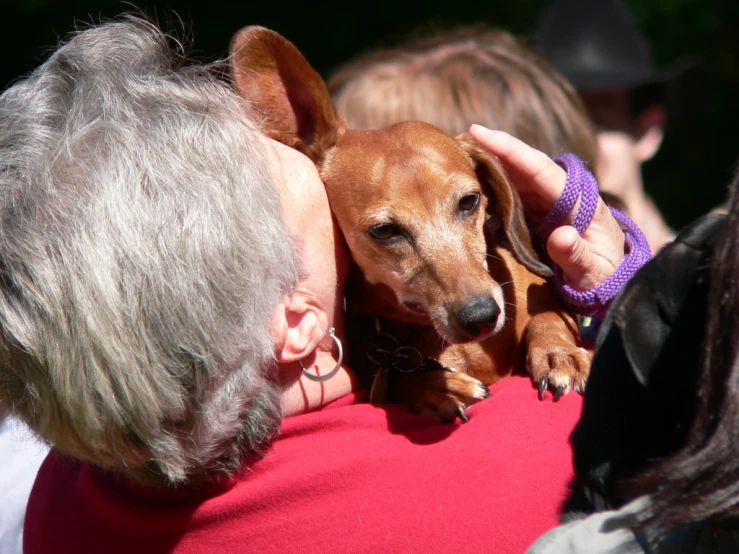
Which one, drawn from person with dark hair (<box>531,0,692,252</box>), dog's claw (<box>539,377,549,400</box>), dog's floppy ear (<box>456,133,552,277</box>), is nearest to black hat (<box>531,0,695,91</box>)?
person with dark hair (<box>531,0,692,252</box>)

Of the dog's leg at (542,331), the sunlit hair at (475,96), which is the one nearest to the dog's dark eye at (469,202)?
the dog's leg at (542,331)

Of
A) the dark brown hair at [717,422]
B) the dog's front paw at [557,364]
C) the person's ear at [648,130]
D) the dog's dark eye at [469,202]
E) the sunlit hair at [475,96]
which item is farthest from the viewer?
the person's ear at [648,130]

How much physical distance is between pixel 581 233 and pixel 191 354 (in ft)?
2.95

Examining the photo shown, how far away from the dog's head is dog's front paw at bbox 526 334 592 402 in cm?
12

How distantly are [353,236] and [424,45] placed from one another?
4.53ft

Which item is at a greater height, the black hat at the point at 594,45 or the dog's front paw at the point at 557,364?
the dog's front paw at the point at 557,364

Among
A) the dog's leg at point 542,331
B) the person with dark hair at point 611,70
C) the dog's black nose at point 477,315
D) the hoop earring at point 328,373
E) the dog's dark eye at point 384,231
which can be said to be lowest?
the person with dark hair at point 611,70

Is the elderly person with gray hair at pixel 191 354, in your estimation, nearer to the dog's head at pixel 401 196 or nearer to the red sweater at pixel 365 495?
the red sweater at pixel 365 495

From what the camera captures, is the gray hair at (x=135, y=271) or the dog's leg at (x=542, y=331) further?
the dog's leg at (x=542, y=331)

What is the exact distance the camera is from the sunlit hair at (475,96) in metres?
2.46

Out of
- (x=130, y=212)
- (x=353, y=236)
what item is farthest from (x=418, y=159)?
(x=130, y=212)

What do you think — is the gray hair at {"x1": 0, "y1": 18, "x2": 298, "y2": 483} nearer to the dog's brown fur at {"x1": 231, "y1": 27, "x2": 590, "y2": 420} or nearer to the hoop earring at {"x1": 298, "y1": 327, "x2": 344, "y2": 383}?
the hoop earring at {"x1": 298, "y1": 327, "x2": 344, "y2": 383}

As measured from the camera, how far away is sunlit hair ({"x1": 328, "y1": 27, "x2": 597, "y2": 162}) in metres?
2.46

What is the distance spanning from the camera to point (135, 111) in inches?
57.4
